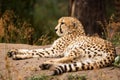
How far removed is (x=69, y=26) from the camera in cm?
886

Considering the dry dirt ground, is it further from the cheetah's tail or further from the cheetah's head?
the cheetah's head

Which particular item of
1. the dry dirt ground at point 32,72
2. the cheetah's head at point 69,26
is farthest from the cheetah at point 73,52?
the dry dirt ground at point 32,72

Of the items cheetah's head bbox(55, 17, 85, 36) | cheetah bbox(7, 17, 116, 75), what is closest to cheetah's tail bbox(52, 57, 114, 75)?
cheetah bbox(7, 17, 116, 75)

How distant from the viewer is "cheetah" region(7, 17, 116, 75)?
7289 millimetres

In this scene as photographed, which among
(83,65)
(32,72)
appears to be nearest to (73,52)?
(83,65)

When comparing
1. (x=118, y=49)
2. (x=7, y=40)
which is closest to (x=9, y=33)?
(x=7, y=40)

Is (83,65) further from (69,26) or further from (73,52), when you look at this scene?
(69,26)

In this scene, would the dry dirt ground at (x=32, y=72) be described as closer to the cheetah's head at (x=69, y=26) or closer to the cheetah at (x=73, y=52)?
the cheetah at (x=73, y=52)

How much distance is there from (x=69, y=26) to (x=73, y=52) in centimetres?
121

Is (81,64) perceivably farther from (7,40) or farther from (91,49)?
(7,40)

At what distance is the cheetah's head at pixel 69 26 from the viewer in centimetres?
883

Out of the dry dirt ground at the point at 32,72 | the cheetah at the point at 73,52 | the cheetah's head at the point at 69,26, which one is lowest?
the dry dirt ground at the point at 32,72

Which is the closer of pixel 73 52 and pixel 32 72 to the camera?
pixel 32 72

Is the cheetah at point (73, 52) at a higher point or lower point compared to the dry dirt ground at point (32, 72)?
higher
